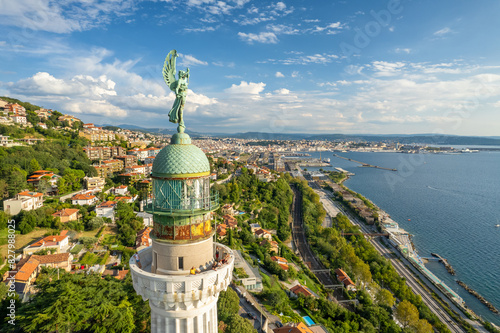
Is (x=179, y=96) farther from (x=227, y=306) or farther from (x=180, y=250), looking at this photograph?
(x=227, y=306)

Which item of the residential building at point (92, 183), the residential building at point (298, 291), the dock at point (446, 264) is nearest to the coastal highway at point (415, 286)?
the dock at point (446, 264)

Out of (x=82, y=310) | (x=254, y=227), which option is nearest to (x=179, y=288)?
(x=82, y=310)

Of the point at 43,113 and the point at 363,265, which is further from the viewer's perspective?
the point at 43,113

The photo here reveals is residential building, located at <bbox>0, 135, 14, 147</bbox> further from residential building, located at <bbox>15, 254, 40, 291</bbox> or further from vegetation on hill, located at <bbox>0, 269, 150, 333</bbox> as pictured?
vegetation on hill, located at <bbox>0, 269, 150, 333</bbox>

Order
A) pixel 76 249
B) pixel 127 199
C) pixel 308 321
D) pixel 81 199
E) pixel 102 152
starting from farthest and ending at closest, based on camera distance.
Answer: pixel 102 152 → pixel 127 199 → pixel 81 199 → pixel 76 249 → pixel 308 321

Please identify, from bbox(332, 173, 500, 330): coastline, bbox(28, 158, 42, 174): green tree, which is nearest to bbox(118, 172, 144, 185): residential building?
bbox(28, 158, 42, 174): green tree

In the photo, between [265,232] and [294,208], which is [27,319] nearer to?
[265,232]
